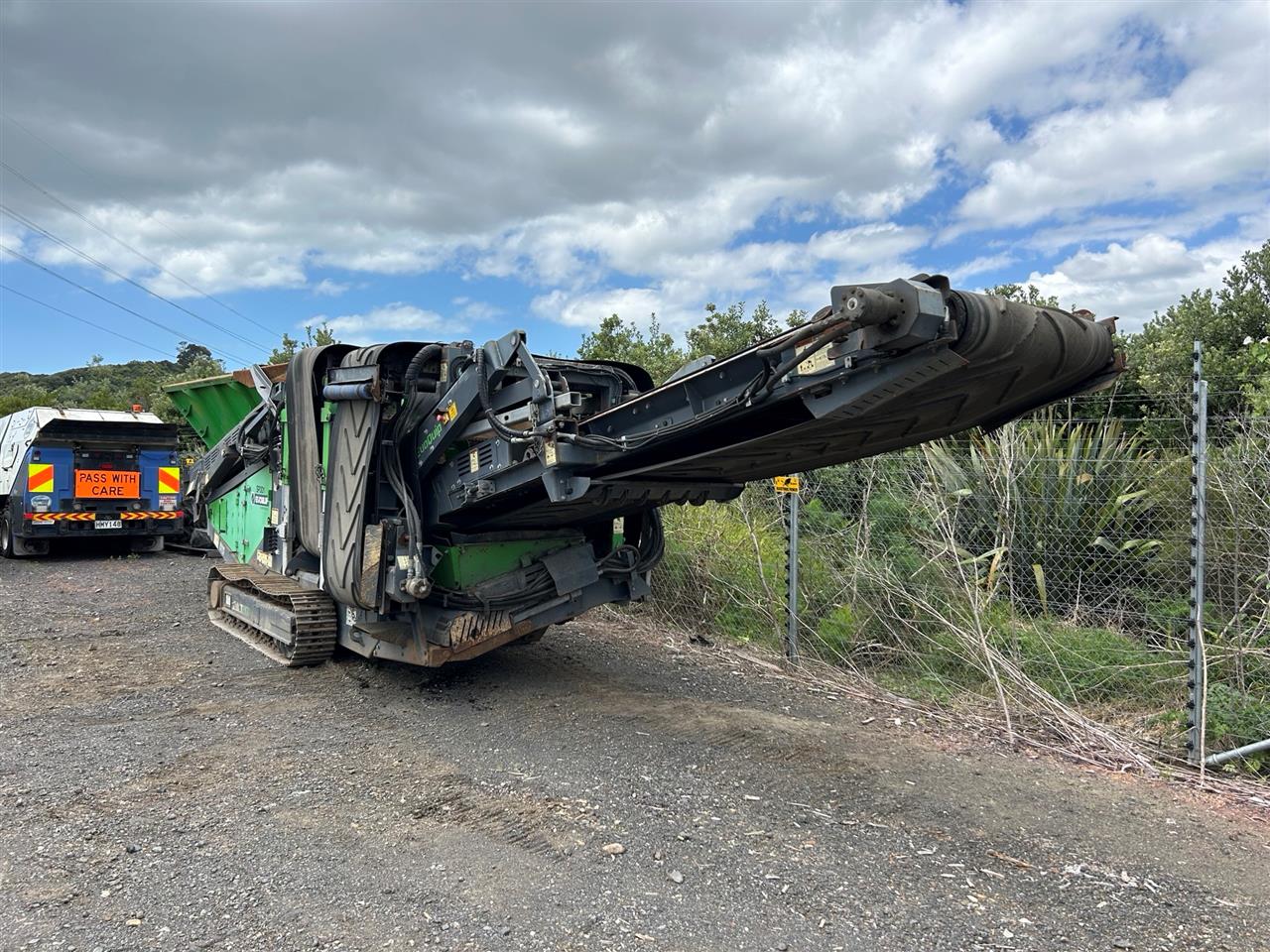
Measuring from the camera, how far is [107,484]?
45.9 feet

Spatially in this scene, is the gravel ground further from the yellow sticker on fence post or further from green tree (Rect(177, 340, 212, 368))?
green tree (Rect(177, 340, 212, 368))

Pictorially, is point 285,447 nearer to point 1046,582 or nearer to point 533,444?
point 533,444

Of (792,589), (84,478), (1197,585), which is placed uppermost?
(84,478)

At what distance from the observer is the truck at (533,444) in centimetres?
341

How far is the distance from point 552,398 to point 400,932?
8.68 feet

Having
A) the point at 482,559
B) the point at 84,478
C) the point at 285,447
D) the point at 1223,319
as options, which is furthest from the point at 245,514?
the point at 1223,319

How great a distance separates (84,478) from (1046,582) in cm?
1378

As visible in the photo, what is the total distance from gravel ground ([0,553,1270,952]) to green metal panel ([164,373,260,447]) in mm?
2790

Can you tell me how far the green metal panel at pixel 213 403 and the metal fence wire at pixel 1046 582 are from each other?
4.88 meters

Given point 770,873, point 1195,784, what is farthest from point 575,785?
point 1195,784

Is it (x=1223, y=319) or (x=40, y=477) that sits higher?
(x=1223, y=319)

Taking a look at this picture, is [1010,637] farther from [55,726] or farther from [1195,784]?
[55,726]

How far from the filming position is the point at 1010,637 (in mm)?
6051

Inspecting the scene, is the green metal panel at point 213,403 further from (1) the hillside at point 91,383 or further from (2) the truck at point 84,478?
(1) the hillside at point 91,383
